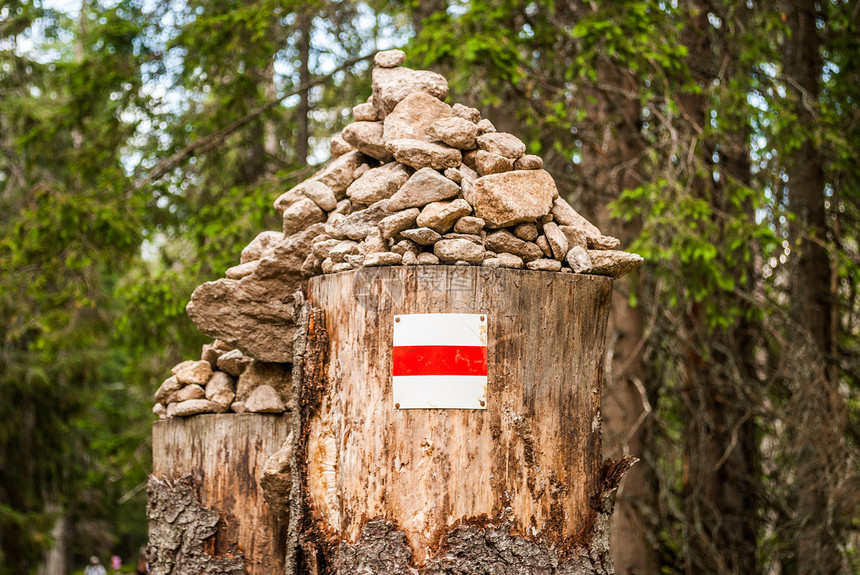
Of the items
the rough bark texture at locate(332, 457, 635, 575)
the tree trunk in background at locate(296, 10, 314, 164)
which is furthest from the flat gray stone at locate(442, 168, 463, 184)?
the tree trunk in background at locate(296, 10, 314, 164)

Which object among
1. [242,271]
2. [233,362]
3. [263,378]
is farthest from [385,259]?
[233,362]

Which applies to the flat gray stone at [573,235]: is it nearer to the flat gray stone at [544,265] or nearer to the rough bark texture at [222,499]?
the flat gray stone at [544,265]

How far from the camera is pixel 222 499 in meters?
3.78

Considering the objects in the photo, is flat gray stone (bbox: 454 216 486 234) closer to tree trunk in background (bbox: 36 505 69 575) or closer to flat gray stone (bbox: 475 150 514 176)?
flat gray stone (bbox: 475 150 514 176)

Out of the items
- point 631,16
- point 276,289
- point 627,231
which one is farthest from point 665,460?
point 276,289

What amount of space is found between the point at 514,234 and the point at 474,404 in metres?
0.62

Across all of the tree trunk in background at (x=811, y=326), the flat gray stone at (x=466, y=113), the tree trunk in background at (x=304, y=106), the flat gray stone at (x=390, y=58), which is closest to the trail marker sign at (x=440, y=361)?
the flat gray stone at (x=466, y=113)

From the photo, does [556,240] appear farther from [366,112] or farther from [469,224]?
[366,112]

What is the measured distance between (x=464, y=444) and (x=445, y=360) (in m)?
0.27

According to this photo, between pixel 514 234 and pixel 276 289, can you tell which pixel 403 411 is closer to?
pixel 514 234

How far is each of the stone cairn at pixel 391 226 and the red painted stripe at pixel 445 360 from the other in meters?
0.29

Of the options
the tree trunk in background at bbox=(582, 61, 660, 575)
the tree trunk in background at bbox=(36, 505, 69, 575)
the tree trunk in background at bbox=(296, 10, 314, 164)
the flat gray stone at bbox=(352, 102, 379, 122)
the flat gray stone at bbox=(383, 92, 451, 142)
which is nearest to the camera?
the flat gray stone at bbox=(383, 92, 451, 142)

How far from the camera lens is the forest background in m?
6.47

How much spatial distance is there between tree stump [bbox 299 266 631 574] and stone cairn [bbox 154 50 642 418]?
135mm
